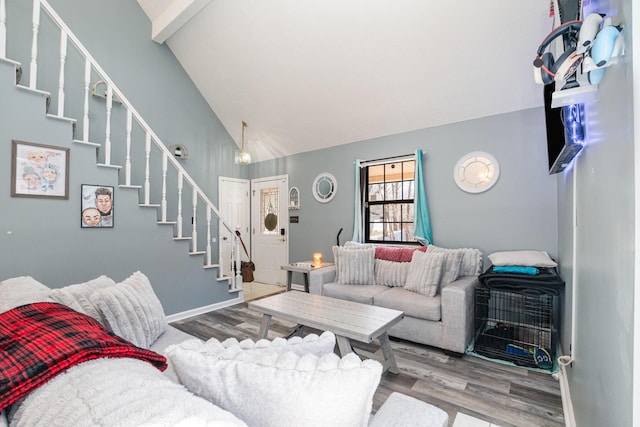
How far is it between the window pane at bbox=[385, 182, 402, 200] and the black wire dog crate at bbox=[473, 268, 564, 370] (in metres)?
1.68

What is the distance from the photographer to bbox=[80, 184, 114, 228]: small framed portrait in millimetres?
2809

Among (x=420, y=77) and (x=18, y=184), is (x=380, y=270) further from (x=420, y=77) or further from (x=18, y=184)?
(x=18, y=184)

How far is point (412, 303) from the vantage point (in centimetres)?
273

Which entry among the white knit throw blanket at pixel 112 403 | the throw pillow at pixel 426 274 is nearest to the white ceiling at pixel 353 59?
the throw pillow at pixel 426 274

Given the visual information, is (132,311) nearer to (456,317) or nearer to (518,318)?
(456,317)

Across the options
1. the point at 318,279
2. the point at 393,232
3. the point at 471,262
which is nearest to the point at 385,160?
the point at 393,232

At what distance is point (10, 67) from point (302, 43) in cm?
275

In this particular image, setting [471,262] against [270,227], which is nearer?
[471,262]

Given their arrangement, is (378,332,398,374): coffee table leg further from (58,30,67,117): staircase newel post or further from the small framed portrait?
(58,30,67,117): staircase newel post

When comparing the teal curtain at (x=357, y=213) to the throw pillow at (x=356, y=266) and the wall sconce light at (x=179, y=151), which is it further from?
the wall sconce light at (x=179, y=151)

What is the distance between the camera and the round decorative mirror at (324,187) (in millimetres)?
4645

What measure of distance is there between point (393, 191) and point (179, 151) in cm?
347

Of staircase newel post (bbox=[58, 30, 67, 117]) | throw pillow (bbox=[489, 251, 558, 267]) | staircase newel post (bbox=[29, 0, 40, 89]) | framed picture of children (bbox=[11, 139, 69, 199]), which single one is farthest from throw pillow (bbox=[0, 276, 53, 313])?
throw pillow (bbox=[489, 251, 558, 267])

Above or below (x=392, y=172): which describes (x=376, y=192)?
below
